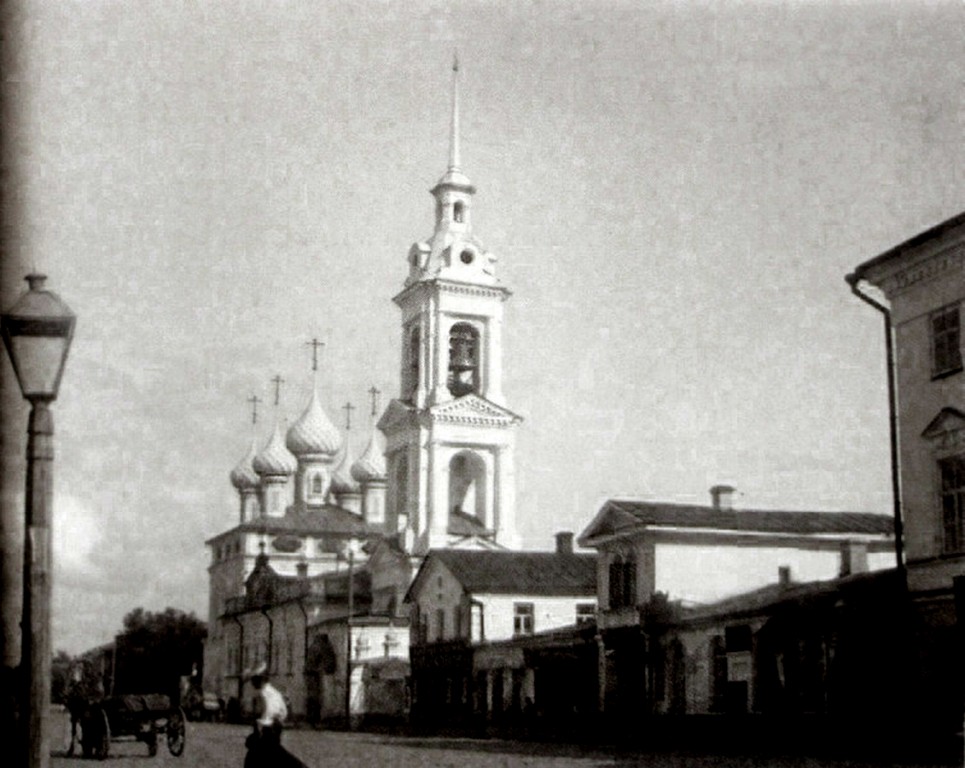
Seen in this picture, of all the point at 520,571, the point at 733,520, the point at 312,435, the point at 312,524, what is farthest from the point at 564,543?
the point at 312,435

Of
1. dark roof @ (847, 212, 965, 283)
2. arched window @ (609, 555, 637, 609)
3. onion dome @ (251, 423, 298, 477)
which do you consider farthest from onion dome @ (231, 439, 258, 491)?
dark roof @ (847, 212, 965, 283)

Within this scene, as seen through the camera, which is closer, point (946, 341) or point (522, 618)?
point (946, 341)

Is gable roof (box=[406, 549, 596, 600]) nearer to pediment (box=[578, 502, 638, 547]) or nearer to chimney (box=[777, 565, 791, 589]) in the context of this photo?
pediment (box=[578, 502, 638, 547])

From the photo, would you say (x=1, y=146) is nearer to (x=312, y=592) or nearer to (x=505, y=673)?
(x=505, y=673)

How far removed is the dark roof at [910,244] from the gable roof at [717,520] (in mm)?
11353

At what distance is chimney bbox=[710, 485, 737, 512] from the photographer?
36.0 meters

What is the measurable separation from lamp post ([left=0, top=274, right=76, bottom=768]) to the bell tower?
4514 centimetres

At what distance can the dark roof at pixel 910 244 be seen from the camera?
20172 millimetres

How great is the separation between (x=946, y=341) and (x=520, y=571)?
24.4 metres

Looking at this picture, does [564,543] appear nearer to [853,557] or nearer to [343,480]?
[853,557]

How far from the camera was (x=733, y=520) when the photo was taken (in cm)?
3388

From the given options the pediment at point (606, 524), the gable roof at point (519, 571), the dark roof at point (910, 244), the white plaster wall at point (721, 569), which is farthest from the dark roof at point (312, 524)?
the dark roof at point (910, 244)

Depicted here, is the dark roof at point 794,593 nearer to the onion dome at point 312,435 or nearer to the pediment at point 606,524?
the pediment at point 606,524

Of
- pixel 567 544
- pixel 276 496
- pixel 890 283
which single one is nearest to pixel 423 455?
pixel 567 544
